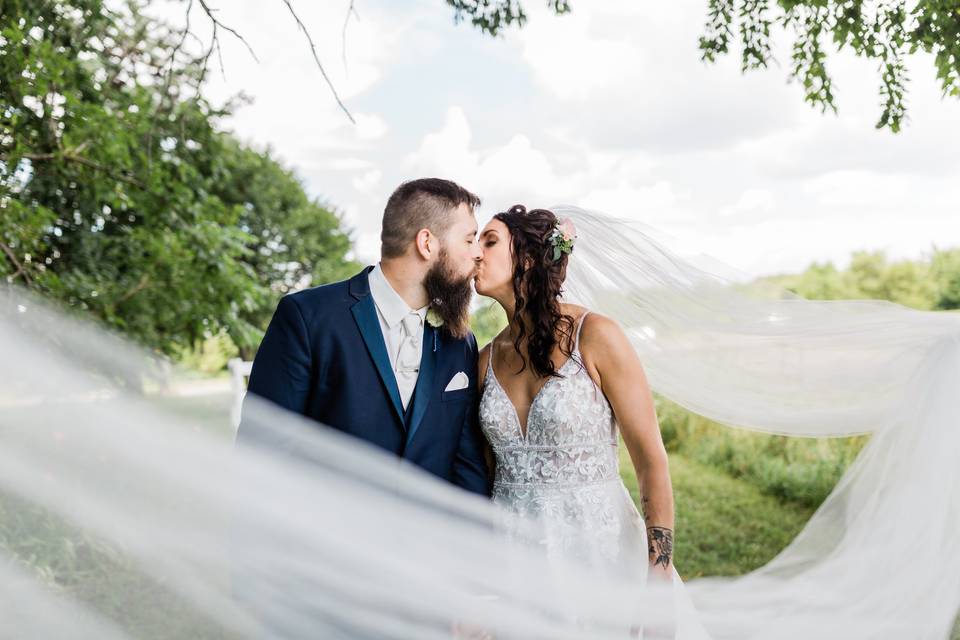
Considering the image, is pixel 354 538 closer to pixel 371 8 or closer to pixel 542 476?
pixel 542 476

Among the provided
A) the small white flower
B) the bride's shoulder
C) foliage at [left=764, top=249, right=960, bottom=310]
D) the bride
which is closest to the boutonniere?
the small white flower

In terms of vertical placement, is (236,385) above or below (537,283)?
below

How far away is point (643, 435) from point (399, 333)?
0.79 meters

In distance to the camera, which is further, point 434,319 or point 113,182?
point 113,182

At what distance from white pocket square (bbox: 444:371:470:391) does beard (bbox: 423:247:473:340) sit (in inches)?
5.7

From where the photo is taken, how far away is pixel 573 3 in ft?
18.0

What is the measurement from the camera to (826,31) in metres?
5.12

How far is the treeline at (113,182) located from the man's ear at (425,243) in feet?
7.27

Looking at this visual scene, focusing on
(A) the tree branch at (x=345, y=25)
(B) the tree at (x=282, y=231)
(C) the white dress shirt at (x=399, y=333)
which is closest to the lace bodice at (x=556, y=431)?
(C) the white dress shirt at (x=399, y=333)

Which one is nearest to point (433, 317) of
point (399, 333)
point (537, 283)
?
point (399, 333)

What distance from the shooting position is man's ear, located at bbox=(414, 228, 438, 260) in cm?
243

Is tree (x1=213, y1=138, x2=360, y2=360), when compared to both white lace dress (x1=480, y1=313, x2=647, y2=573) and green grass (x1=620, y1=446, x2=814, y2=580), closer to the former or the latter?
green grass (x1=620, y1=446, x2=814, y2=580)

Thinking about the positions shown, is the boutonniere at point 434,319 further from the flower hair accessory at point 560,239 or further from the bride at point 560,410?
the flower hair accessory at point 560,239

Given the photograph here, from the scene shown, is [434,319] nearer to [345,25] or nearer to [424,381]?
[424,381]
